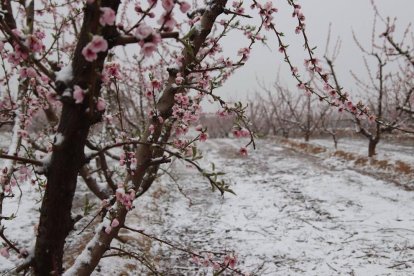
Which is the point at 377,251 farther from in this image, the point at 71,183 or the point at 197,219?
the point at 71,183

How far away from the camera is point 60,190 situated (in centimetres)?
174

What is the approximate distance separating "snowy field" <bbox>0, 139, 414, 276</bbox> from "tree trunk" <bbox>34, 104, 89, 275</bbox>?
1585 mm

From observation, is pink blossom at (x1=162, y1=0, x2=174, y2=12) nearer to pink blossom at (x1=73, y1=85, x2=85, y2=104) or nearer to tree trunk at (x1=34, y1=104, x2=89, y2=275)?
pink blossom at (x1=73, y1=85, x2=85, y2=104)

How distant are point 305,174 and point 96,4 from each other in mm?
8562

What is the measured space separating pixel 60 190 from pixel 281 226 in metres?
4.63

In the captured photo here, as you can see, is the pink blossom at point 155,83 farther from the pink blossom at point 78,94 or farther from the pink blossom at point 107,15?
the pink blossom at point 107,15

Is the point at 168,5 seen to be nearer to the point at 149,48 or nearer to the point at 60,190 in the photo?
the point at 149,48

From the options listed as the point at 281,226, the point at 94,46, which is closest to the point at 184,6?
the point at 94,46

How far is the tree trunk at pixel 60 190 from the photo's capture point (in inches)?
62.5

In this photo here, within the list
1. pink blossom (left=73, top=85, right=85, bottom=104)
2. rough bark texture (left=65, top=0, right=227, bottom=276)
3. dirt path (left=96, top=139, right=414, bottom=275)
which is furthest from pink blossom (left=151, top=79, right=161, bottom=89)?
dirt path (left=96, top=139, right=414, bottom=275)

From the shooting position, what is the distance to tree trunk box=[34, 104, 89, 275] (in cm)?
159

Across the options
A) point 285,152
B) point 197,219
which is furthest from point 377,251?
point 285,152

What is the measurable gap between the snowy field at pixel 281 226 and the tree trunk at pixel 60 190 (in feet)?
5.20

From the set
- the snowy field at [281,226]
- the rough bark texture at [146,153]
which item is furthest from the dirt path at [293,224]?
the rough bark texture at [146,153]
